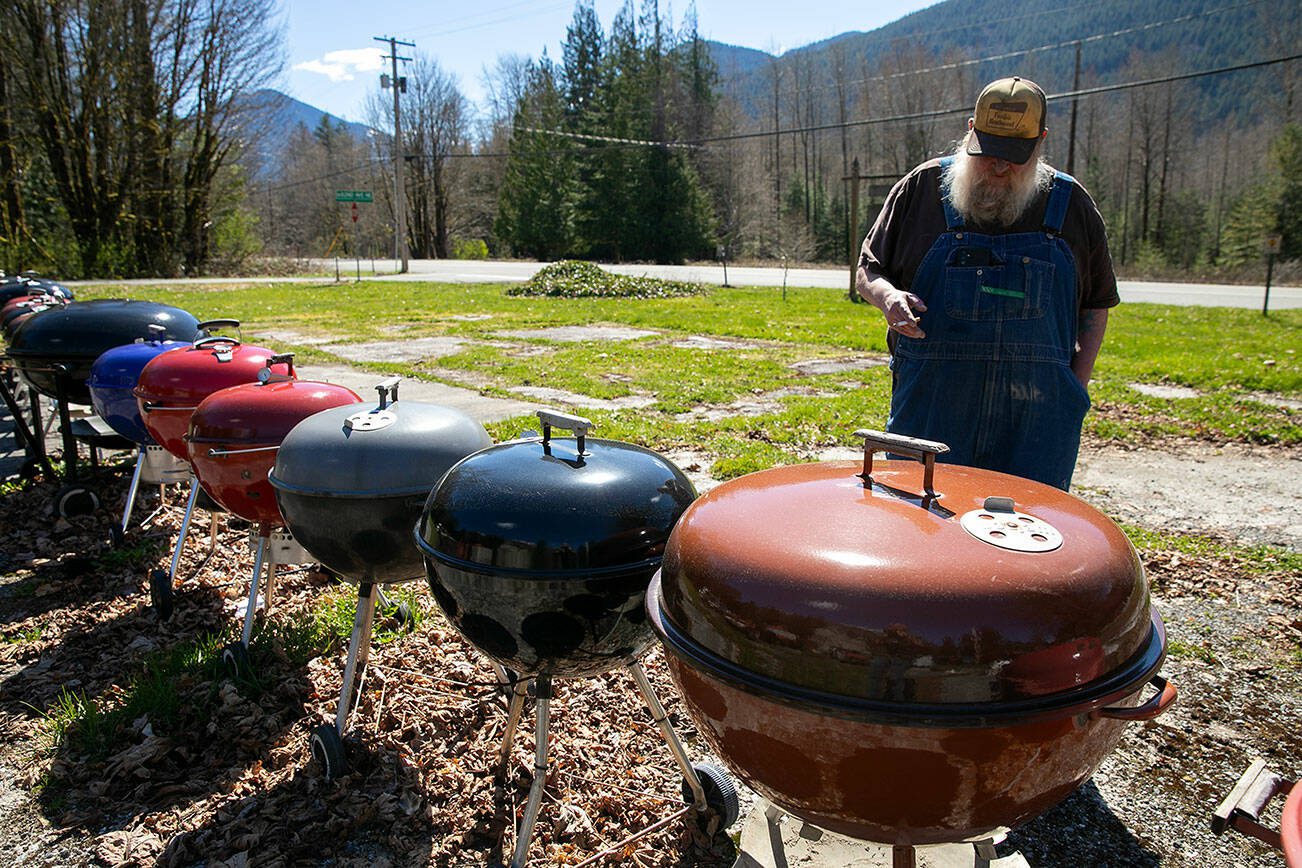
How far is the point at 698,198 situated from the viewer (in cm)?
4466

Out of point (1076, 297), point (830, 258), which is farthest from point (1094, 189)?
point (1076, 297)

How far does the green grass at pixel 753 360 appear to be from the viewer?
6668mm

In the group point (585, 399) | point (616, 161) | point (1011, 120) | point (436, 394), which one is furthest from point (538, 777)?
point (616, 161)

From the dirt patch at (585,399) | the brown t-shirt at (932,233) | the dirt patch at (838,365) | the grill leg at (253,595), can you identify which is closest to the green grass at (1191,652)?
the brown t-shirt at (932,233)

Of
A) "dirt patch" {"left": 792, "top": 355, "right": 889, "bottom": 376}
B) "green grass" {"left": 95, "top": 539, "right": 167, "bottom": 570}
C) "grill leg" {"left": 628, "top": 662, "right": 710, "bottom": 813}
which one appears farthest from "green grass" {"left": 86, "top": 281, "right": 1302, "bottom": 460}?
"grill leg" {"left": 628, "top": 662, "right": 710, "bottom": 813}

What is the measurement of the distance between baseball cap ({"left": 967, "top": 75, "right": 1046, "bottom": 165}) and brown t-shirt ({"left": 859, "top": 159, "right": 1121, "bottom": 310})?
201 mm

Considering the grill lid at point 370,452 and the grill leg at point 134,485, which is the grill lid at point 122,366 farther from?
the grill lid at point 370,452

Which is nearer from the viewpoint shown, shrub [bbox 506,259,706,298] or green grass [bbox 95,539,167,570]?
green grass [bbox 95,539,167,570]

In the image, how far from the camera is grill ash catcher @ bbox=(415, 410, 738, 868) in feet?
6.17

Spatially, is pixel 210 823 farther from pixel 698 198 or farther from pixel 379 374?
pixel 698 198

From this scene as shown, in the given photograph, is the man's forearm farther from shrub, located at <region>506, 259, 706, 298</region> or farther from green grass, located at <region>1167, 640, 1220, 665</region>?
shrub, located at <region>506, 259, 706, 298</region>

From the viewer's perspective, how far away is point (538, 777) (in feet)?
6.87

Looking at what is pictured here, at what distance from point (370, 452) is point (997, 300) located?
1830 mm

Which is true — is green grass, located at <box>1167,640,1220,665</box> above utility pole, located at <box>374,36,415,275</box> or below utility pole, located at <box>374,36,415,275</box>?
below
